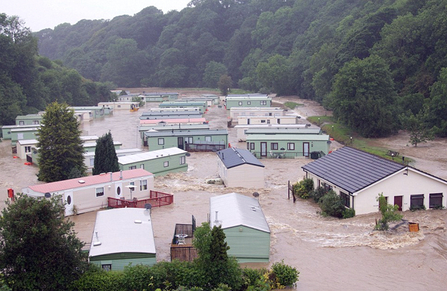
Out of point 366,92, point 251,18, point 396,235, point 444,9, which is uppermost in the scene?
point 251,18

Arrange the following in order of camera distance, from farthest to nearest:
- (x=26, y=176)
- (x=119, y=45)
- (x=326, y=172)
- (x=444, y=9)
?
(x=119, y=45), (x=444, y=9), (x=26, y=176), (x=326, y=172)

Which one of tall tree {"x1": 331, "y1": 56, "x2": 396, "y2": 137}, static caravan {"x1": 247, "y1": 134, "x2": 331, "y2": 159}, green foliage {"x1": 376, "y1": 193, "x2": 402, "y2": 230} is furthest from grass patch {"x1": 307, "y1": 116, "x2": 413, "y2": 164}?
green foliage {"x1": 376, "y1": 193, "x2": 402, "y2": 230}

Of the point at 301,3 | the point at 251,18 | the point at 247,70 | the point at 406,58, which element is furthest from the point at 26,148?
the point at 251,18

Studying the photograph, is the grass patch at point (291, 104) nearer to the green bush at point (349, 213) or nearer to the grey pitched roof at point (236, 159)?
the grey pitched roof at point (236, 159)

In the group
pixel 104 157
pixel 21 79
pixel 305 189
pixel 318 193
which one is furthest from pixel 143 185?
pixel 21 79

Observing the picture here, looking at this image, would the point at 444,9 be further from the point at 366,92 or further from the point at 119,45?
the point at 119,45

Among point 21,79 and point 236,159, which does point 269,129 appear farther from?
point 21,79
